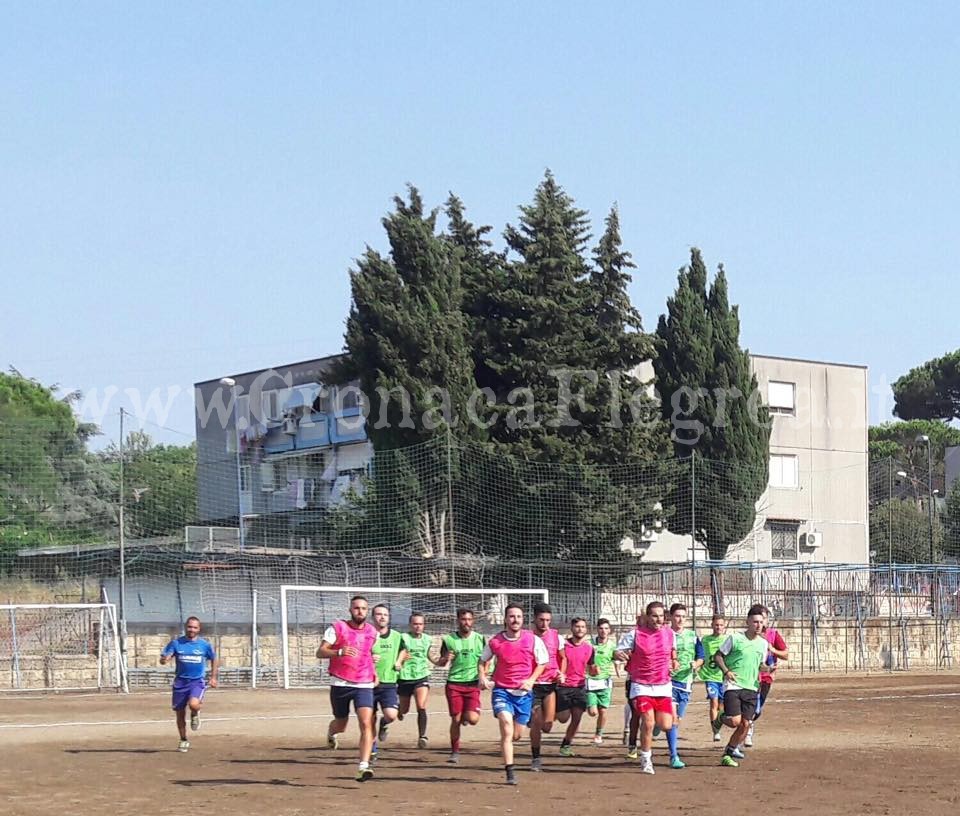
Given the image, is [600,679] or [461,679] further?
[600,679]

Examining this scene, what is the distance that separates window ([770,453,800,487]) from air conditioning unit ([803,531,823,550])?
2.21 metres

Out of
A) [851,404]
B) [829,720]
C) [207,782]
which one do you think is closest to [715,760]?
[207,782]

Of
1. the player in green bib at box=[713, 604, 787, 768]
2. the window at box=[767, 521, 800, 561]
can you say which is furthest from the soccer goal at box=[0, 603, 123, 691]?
the window at box=[767, 521, 800, 561]

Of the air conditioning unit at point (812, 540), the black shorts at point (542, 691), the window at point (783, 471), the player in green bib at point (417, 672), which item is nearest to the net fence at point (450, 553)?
the air conditioning unit at point (812, 540)

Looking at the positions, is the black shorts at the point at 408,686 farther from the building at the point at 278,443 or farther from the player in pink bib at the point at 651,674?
the building at the point at 278,443

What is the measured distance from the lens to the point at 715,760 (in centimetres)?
1778

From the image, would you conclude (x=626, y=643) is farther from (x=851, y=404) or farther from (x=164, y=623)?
(x=851, y=404)

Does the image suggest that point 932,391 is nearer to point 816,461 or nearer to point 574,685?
point 816,461

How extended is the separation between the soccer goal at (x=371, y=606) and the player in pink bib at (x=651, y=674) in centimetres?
2034

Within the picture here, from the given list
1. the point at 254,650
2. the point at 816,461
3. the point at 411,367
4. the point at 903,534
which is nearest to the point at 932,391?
the point at 903,534

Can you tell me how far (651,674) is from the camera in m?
15.8

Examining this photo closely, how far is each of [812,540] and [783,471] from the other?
3082 mm

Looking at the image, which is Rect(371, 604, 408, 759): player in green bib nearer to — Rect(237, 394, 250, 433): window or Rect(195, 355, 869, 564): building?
Rect(195, 355, 869, 564): building

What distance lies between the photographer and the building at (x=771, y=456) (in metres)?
57.7
